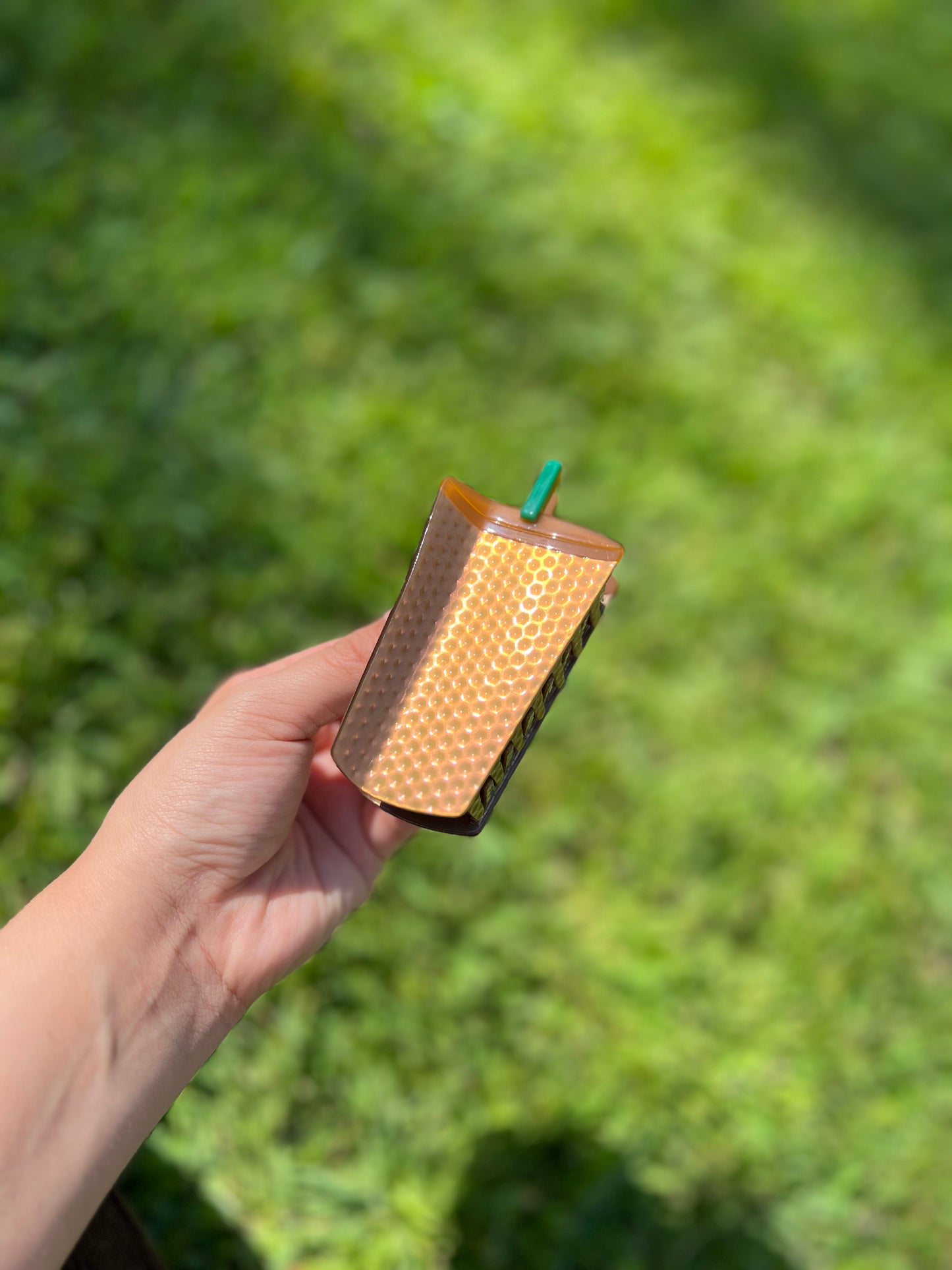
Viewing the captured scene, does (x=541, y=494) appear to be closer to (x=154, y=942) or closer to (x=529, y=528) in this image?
(x=529, y=528)

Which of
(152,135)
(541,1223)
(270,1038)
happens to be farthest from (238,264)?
(541,1223)

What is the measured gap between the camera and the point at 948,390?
2742 millimetres

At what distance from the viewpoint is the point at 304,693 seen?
1215mm

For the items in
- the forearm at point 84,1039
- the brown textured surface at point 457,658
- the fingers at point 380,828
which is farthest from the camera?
the fingers at point 380,828

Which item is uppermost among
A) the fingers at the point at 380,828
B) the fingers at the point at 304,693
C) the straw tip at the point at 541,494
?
the straw tip at the point at 541,494

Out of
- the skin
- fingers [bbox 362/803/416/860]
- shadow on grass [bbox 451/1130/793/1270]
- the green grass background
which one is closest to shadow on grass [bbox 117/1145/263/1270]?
the green grass background

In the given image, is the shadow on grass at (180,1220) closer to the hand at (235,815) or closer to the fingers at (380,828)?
the hand at (235,815)

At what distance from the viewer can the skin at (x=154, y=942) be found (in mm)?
1039

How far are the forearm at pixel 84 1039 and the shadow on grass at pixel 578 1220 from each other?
0.72 metres

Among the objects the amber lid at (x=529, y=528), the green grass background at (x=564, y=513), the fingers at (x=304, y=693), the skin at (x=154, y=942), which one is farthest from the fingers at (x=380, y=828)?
the amber lid at (x=529, y=528)

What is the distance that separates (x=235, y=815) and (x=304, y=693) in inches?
6.8

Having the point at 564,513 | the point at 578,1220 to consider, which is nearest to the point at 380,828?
the point at 578,1220

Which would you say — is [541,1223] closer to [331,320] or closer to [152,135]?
[331,320]

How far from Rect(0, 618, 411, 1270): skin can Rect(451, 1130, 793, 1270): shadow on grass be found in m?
0.66
